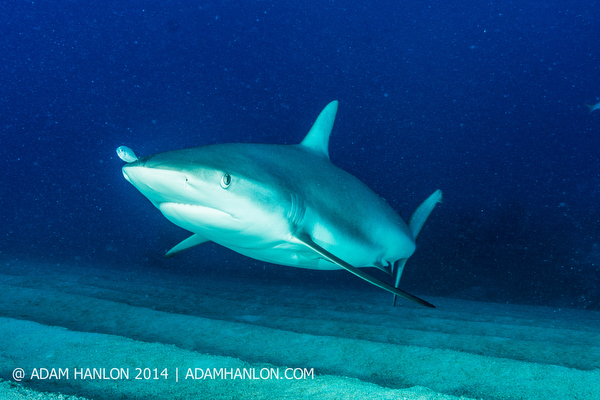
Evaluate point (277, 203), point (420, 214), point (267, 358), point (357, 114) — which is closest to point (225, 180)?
point (277, 203)

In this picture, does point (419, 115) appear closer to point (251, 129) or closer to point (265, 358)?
point (251, 129)

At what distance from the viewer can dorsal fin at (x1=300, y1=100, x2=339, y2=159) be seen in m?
4.05

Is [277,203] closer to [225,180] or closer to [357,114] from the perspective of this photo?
[225,180]

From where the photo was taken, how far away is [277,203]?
2508 millimetres

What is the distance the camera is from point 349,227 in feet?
11.2

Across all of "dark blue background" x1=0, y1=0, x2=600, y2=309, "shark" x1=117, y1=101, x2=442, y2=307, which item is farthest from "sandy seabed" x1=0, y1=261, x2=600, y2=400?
"dark blue background" x1=0, y1=0, x2=600, y2=309

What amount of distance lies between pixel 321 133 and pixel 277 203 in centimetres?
188

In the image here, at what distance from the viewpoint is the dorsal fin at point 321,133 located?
159 inches

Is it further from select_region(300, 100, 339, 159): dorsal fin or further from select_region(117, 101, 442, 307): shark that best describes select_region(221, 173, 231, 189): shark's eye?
select_region(300, 100, 339, 159): dorsal fin

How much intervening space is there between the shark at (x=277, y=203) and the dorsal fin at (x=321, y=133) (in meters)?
0.01

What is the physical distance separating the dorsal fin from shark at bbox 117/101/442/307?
0.5 inches

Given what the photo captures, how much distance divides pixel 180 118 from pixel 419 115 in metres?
25.5

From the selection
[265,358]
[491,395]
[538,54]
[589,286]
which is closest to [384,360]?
[491,395]

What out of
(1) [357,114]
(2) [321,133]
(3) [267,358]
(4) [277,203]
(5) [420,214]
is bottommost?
(3) [267,358]
